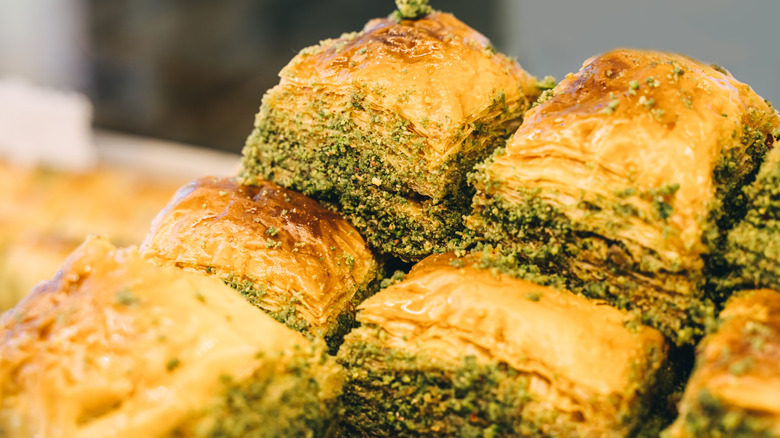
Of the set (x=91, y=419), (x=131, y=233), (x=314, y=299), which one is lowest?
(x=131, y=233)

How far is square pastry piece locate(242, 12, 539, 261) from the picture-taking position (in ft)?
7.78

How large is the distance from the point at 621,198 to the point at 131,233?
4.66 metres

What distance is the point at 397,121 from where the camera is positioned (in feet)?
7.82

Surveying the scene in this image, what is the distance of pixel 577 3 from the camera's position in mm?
3713

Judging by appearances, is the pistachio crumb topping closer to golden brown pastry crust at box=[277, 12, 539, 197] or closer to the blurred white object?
golden brown pastry crust at box=[277, 12, 539, 197]

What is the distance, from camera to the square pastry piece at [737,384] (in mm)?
1450

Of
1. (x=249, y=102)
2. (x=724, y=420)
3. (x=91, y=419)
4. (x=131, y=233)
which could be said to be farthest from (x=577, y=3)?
(x=249, y=102)

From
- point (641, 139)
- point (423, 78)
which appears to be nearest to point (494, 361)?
point (641, 139)

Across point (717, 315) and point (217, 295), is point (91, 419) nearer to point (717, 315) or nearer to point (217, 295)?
point (217, 295)

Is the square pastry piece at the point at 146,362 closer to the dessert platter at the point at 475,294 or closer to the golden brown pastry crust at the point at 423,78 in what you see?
the dessert platter at the point at 475,294

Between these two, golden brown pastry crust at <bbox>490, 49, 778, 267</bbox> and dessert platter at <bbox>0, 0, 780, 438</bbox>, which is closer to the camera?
dessert platter at <bbox>0, 0, 780, 438</bbox>

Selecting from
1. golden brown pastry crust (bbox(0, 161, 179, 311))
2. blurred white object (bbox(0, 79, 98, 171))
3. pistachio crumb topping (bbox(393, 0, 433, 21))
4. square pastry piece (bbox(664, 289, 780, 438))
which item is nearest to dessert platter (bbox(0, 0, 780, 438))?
square pastry piece (bbox(664, 289, 780, 438))

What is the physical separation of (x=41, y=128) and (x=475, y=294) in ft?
19.3

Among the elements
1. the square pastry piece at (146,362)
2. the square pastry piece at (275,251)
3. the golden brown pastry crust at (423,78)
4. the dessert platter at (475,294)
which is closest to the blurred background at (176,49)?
the golden brown pastry crust at (423,78)
